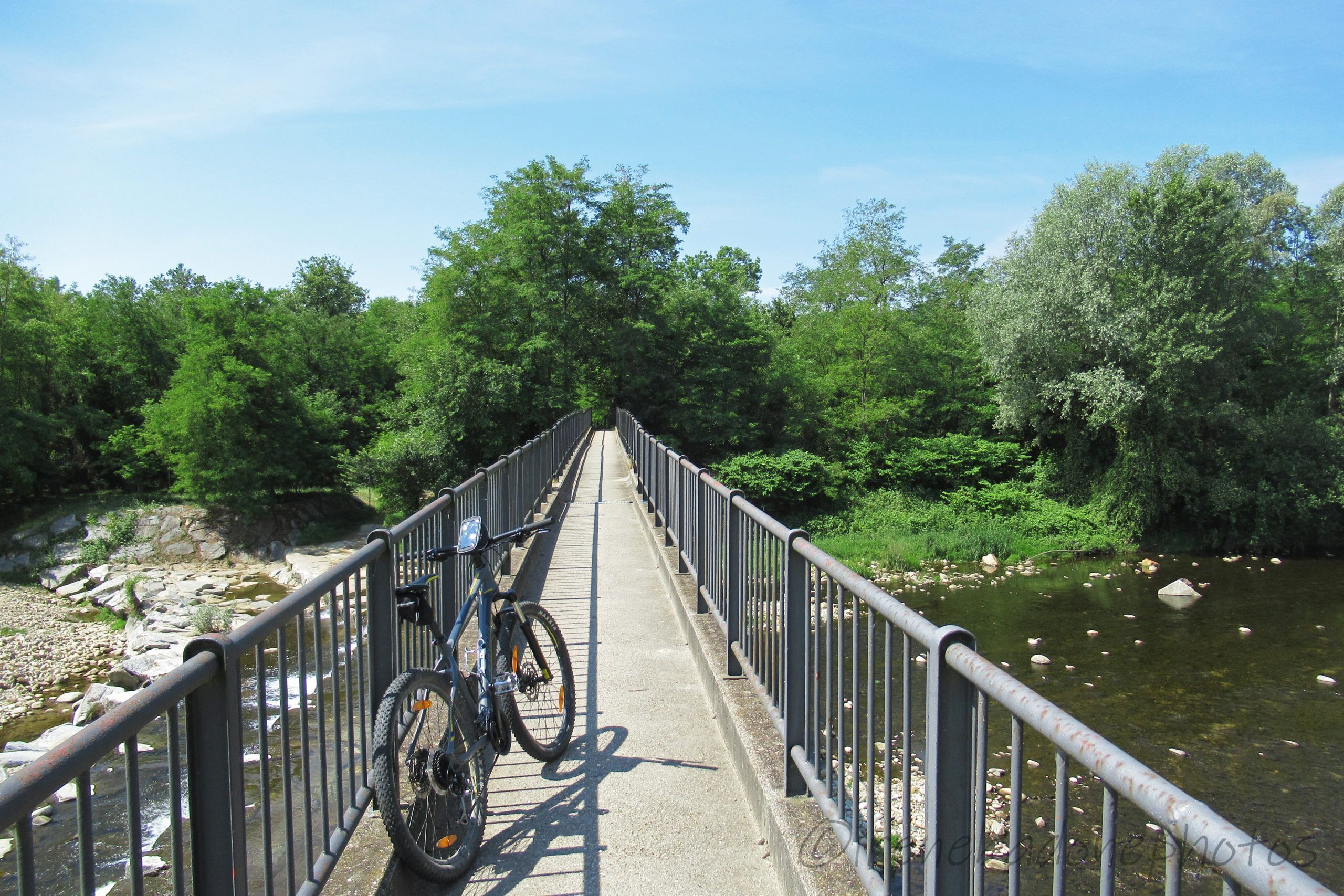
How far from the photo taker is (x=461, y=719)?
10.6ft

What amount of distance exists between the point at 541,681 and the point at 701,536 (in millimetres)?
2073

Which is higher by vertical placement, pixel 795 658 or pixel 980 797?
pixel 980 797

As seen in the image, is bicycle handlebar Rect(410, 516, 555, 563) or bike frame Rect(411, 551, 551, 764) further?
bicycle handlebar Rect(410, 516, 555, 563)

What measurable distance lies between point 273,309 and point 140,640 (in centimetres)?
2033

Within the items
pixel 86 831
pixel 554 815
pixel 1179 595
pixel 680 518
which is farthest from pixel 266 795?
pixel 1179 595

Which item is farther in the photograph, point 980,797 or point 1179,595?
point 1179,595

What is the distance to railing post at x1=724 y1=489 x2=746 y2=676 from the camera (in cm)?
455

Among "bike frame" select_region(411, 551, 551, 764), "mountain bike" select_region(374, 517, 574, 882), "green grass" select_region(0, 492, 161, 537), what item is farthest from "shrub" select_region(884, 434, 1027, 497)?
"bike frame" select_region(411, 551, 551, 764)

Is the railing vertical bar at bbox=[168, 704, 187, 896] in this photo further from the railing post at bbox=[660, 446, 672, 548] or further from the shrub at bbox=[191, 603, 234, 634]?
the shrub at bbox=[191, 603, 234, 634]

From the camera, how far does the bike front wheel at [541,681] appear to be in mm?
3789

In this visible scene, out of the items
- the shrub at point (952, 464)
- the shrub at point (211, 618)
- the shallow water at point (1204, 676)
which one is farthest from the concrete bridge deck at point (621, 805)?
the shrub at point (952, 464)

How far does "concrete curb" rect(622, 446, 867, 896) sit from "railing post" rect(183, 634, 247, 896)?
1.71m

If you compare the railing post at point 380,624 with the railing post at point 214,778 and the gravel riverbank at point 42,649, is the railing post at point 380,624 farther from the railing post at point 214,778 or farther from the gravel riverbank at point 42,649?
the gravel riverbank at point 42,649

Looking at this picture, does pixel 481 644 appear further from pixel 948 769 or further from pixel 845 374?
pixel 845 374
